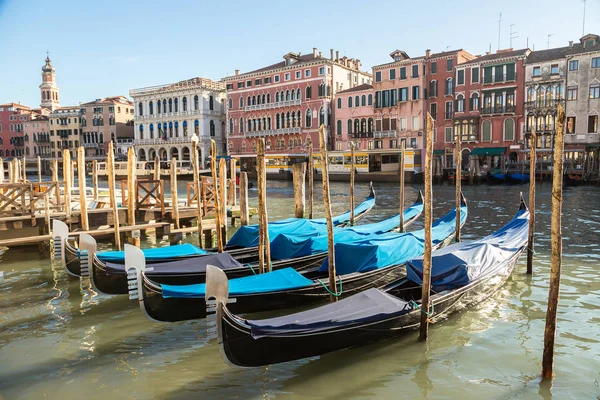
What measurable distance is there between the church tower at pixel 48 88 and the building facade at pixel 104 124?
1121 cm

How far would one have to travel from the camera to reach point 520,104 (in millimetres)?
28016

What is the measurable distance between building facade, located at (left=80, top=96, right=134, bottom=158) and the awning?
33810 mm

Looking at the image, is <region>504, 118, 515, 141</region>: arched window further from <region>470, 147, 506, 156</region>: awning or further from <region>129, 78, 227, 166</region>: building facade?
<region>129, 78, 227, 166</region>: building facade

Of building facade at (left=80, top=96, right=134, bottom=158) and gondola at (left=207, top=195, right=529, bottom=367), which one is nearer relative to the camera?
gondola at (left=207, top=195, right=529, bottom=367)

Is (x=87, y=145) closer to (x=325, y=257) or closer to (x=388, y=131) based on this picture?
(x=388, y=131)

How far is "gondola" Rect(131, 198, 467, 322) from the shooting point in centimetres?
514

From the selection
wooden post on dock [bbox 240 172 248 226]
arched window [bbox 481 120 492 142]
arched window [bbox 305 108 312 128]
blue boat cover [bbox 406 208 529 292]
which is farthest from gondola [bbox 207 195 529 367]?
arched window [bbox 305 108 312 128]

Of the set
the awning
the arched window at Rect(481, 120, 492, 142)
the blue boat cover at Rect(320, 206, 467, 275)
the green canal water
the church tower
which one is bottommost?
the green canal water

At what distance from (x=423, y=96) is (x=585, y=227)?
20233 millimetres

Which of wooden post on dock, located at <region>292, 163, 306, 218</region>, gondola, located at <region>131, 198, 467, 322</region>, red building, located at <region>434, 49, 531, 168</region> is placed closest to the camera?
gondola, located at <region>131, 198, 467, 322</region>

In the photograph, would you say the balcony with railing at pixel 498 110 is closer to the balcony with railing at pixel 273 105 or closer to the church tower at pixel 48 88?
the balcony with railing at pixel 273 105

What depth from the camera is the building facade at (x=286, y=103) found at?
34781 mm

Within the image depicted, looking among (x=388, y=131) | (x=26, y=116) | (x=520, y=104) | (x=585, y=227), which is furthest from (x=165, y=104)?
(x=585, y=227)

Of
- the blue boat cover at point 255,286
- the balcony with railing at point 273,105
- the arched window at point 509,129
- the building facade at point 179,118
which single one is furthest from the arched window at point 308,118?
the blue boat cover at point 255,286
